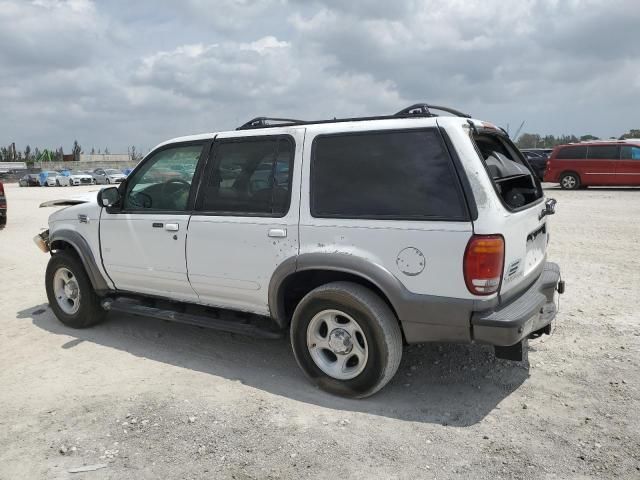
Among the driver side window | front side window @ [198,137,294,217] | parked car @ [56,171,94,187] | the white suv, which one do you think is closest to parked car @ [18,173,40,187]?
parked car @ [56,171,94,187]

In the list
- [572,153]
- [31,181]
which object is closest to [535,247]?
[572,153]

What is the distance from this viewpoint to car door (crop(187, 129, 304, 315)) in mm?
3979

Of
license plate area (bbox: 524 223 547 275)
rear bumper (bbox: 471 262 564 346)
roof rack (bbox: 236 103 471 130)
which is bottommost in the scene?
rear bumper (bbox: 471 262 564 346)

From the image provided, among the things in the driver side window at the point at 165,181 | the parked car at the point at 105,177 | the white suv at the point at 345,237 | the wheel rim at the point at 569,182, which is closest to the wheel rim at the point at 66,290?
the white suv at the point at 345,237

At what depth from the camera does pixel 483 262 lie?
3.25m

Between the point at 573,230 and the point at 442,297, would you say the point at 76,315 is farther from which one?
the point at 573,230

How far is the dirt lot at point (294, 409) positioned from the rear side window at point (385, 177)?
1.34m

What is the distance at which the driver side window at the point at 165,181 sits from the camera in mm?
4621

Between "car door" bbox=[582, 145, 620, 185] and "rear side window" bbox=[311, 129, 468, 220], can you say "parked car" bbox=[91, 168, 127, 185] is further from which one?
"rear side window" bbox=[311, 129, 468, 220]

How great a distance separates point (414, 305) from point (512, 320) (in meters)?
0.59

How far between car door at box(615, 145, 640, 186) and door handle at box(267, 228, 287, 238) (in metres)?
18.4

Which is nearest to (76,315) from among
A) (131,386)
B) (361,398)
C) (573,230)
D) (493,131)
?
(131,386)

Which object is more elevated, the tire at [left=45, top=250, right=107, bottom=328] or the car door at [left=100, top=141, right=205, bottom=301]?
the car door at [left=100, top=141, right=205, bottom=301]

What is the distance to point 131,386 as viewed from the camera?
4.15 metres
